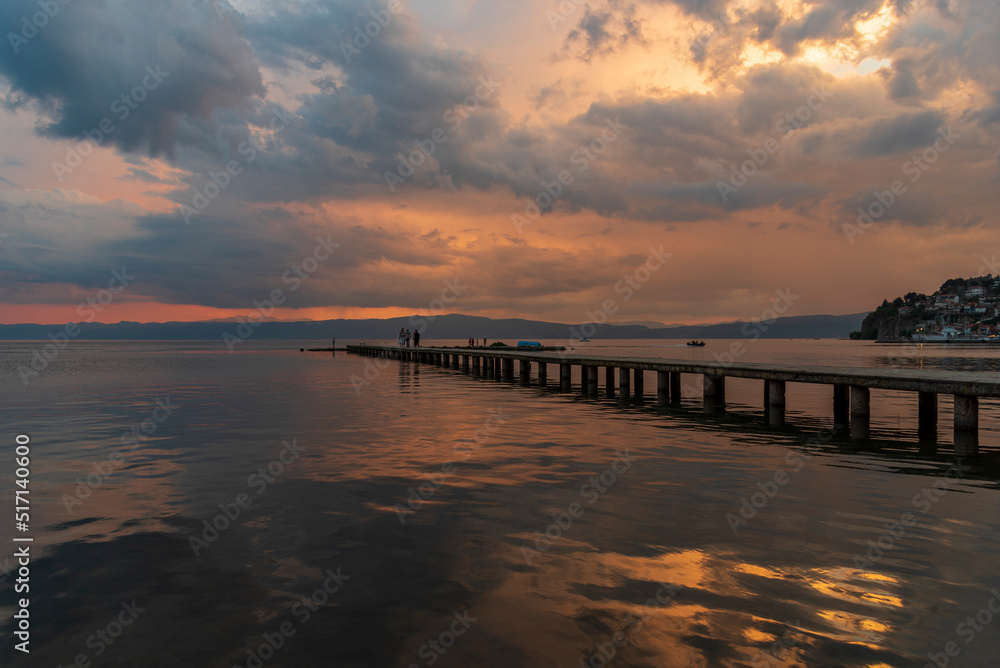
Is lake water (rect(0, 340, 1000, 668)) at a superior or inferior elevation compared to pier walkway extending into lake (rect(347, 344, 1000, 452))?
inferior

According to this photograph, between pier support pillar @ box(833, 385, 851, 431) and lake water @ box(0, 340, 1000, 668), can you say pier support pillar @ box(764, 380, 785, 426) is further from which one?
lake water @ box(0, 340, 1000, 668)

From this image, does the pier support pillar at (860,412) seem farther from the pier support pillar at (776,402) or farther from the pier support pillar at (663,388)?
the pier support pillar at (663,388)

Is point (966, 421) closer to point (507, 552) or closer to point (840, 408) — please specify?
point (840, 408)

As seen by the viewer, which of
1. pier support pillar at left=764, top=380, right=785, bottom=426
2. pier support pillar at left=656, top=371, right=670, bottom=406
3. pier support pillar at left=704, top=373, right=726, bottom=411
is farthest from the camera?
pier support pillar at left=656, top=371, right=670, bottom=406

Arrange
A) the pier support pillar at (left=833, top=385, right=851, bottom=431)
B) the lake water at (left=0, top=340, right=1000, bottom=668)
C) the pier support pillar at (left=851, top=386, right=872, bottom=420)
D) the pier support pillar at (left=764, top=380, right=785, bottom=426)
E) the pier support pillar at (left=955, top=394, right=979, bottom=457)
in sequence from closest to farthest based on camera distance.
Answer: the lake water at (left=0, top=340, right=1000, bottom=668), the pier support pillar at (left=955, top=394, right=979, bottom=457), the pier support pillar at (left=851, top=386, right=872, bottom=420), the pier support pillar at (left=833, top=385, right=851, bottom=431), the pier support pillar at (left=764, top=380, right=785, bottom=426)

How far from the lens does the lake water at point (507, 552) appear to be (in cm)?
529

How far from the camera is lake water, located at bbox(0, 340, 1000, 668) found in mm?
5285

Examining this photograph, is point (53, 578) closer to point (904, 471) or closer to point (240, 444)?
point (240, 444)

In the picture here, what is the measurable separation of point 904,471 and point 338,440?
13.9m

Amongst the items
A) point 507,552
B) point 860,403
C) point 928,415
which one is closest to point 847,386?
point 860,403

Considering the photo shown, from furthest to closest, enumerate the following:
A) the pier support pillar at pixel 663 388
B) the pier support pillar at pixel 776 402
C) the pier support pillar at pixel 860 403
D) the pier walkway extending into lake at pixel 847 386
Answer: the pier support pillar at pixel 663 388 < the pier support pillar at pixel 776 402 < the pier support pillar at pixel 860 403 < the pier walkway extending into lake at pixel 847 386

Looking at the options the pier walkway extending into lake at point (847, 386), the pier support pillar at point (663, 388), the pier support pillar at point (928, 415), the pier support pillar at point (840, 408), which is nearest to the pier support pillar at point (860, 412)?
A: the pier walkway extending into lake at point (847, 386)

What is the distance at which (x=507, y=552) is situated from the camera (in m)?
7.55

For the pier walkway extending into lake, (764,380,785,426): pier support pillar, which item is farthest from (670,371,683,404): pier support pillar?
(764,380,785,426): pier support pillar
